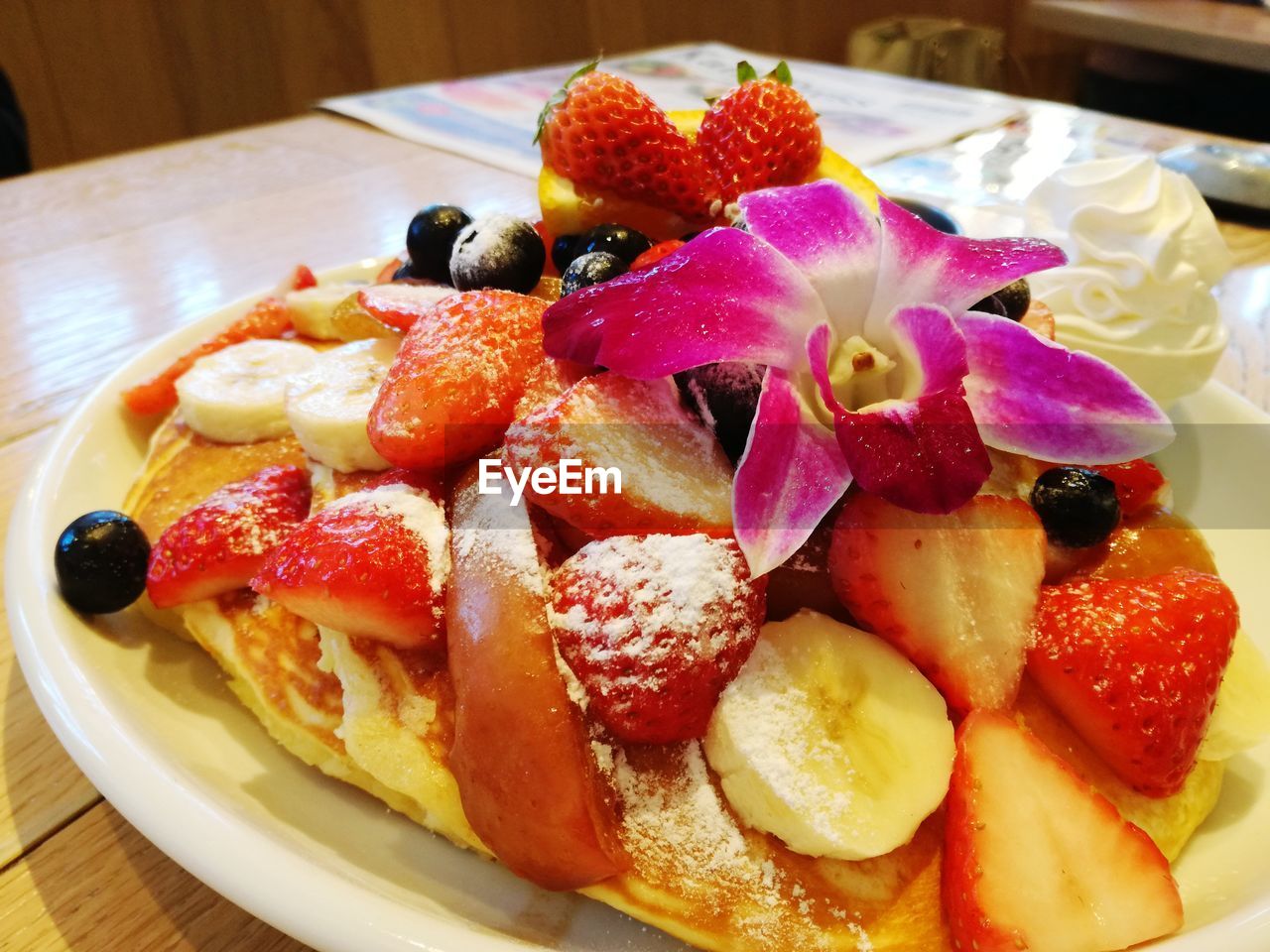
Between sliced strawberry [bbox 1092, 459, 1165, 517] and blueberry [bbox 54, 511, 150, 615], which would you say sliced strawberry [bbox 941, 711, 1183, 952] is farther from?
blueberry [bbox 54, 511, 150, 615]

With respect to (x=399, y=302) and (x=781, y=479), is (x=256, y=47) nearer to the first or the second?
(x=399, y=302)

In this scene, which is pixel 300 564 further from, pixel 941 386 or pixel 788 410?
pixel 941 386

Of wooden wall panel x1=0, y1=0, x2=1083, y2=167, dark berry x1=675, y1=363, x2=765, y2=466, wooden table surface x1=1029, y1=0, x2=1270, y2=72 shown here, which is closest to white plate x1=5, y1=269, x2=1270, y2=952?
dark berry x1=675, y1=363, x2=765, y2=466

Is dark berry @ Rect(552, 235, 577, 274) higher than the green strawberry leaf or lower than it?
lower

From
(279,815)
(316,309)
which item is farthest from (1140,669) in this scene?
(316,309)

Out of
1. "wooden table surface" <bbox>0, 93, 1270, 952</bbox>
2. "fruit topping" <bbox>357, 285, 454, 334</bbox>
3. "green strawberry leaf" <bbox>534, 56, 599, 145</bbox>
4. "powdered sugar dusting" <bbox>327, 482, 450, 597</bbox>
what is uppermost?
"green strawberry leaf" <bbox>534, 56, 599, 145</bbox>

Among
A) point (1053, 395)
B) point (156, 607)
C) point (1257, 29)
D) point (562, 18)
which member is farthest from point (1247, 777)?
point (562, 18)
